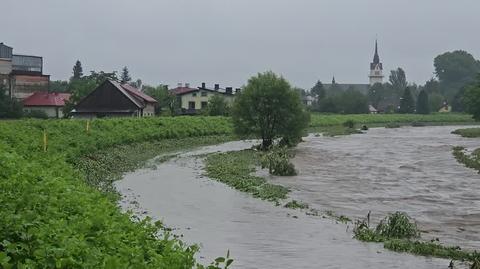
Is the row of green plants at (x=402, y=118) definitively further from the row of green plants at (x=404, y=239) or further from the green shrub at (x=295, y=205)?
the row of green plants at (x=404, y=239)

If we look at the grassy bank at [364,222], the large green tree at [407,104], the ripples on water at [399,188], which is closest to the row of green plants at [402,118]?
the large green tree at [407,104]

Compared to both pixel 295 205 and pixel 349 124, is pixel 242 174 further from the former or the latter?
pixel 349 124

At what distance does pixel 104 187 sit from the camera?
78.3 feet

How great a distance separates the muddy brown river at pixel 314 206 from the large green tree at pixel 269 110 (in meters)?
9.93

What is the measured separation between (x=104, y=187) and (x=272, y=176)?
36.9 ft

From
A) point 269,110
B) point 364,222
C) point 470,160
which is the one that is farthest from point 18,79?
point 364,222

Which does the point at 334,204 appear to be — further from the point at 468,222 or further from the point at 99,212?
the point at 99,212

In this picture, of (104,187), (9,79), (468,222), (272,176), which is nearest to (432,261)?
(468,222)

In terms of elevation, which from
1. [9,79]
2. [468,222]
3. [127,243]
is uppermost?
[9,79]

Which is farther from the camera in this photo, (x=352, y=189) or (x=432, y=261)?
(x=352, y=189)

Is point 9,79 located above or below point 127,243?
above

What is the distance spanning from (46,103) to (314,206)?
2817 inches

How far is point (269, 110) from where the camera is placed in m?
50.5

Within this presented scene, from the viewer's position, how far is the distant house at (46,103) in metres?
86.8
